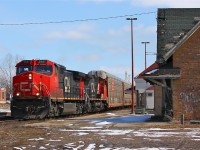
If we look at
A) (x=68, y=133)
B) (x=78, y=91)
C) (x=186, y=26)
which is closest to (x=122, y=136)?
(x=68, y=133)

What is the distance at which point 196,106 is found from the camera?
2272 centimetres

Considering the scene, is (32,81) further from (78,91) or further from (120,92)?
(120,92)

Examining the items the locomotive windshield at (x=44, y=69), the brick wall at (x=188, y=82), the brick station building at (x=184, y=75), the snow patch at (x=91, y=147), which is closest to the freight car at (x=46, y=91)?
the locomotive windshield at (x=44, y=69)

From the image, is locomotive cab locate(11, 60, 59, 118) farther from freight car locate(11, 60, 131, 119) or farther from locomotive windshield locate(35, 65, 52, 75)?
locomotive windshield locate(35, 65, 52, 75)

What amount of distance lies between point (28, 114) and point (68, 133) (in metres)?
9.41

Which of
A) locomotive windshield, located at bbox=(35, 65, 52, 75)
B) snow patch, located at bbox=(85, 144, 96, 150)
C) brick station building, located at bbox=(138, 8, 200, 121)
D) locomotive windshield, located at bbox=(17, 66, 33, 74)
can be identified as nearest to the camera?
snow patch, located at bbox=(85, 144, 96, 150)

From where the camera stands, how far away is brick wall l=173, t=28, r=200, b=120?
74.4ft

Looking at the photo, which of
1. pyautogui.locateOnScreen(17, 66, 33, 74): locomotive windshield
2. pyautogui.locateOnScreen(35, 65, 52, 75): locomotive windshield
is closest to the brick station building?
pyautogui.locateOnScreen(35, 65, 52, 75): locomotive windshield

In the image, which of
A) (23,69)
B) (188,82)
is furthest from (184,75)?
(23,69)

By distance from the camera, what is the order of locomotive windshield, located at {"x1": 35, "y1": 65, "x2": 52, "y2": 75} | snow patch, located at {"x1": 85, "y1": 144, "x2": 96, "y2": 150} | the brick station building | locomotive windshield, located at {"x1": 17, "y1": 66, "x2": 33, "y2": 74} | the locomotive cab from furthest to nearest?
1. locomotive windshield, located at {"x1": 17, "y1": 66, "x2": 33, "y2": 74}
2. locomotive windshield, located at {"x1": 35, "y1": 65, "x2": 52, "y2": 75}
3. the locomotive cab
4. the brick station building
5. snow patch, located at {"x1": 85, "y1": 144, "x2": 96, "y2": 150}

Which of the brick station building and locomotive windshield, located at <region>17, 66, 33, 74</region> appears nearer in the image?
the brick station building

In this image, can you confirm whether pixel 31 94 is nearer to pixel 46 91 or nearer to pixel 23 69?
pixel 46 91

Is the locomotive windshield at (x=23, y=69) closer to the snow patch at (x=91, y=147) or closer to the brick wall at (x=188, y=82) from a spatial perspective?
the brick wall at (x=188, y=82)

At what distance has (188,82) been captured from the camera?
22.8 m
